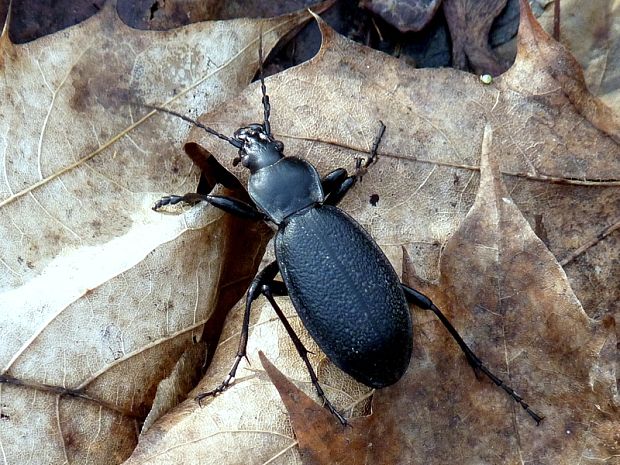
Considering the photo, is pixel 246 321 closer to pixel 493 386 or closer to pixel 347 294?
pixel 347 294

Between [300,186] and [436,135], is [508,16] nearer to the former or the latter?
[436,135]

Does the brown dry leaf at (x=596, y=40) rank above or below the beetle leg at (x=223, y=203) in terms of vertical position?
below

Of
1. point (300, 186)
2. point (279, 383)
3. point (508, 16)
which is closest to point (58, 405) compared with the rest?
point (279, 383)

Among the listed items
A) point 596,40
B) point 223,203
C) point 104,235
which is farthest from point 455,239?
point 104,235

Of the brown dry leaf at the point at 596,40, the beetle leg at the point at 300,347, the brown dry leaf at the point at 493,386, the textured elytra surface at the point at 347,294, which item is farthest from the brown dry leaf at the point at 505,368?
the brown dry leaf at the point at 596,40

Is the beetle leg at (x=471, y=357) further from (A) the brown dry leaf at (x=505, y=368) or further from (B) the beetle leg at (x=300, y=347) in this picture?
(B) the beetle leg at (x=300, y=347)

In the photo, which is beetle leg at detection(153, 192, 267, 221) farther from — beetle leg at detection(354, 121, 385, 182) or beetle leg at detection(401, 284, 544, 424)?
beetle leg at detection(401, 284, 544, 424)
